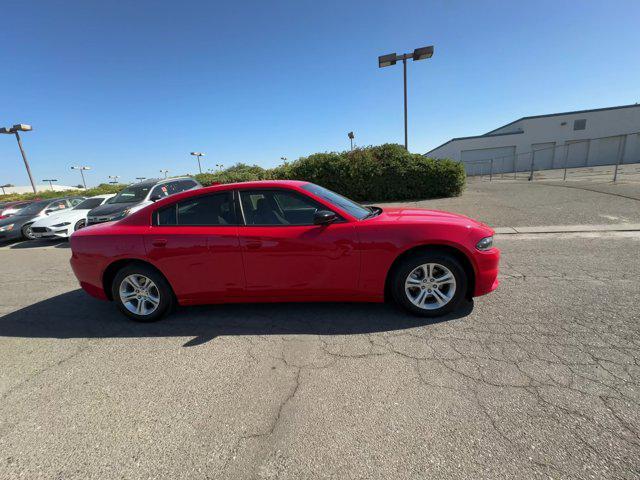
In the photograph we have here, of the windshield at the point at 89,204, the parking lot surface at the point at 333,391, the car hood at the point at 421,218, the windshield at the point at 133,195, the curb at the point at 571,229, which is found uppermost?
the windshield at the point at 133,195

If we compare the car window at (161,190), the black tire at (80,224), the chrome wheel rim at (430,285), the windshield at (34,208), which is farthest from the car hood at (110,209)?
the chrome wheel rim at (430,285)

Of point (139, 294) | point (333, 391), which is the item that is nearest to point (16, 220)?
point (139, 294)

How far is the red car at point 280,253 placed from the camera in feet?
10.3

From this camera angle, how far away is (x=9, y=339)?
3457 mm

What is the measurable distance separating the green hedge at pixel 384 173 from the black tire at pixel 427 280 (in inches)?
401

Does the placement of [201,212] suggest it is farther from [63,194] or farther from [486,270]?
[63,194]

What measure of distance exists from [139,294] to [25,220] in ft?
34.9

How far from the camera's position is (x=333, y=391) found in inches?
90.6

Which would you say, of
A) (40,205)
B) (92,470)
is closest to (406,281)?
(92,470)

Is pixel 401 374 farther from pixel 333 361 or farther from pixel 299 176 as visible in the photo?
pixel 299 176

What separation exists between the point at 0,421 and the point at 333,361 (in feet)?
8.10

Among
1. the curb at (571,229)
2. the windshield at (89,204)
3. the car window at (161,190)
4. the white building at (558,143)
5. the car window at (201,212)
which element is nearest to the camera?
the car window at (201,212)

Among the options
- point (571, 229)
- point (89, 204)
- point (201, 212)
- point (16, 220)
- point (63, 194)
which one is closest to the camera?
point (201, 212)

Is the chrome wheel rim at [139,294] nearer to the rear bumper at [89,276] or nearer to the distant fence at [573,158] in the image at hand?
the rear bumper at [89,276]
